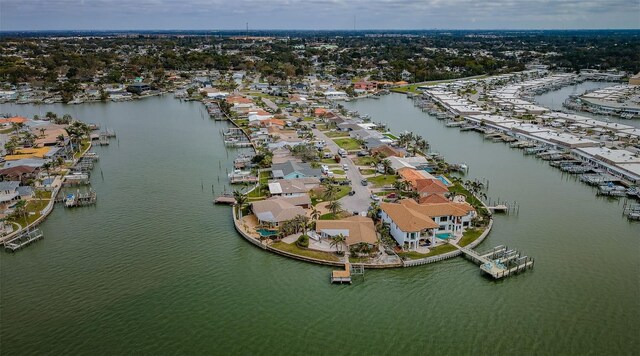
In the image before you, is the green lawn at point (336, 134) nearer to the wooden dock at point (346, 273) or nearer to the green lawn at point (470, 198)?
the green lawn at point (470, 198)

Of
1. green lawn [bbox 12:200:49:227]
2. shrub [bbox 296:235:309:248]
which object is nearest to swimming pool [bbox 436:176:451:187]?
shrub [bbox 296:235:309:248]

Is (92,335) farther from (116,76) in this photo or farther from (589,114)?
(116,76)

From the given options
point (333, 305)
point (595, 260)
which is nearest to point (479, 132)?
point (595, 260)

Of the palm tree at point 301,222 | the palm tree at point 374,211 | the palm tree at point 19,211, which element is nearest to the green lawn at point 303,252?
the palm tree at point 301,222

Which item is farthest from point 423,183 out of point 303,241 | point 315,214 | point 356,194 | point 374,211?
point 303,241

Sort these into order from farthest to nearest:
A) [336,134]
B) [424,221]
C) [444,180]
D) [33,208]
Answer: [336,134] → [444,180] → [33,208] → [424,221]

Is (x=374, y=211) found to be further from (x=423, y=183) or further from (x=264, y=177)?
(x=264, y=177)

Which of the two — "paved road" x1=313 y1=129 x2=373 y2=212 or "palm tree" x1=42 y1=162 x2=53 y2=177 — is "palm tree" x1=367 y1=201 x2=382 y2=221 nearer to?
"paved road" x1=313 y1=129 x2=373 y2=212
